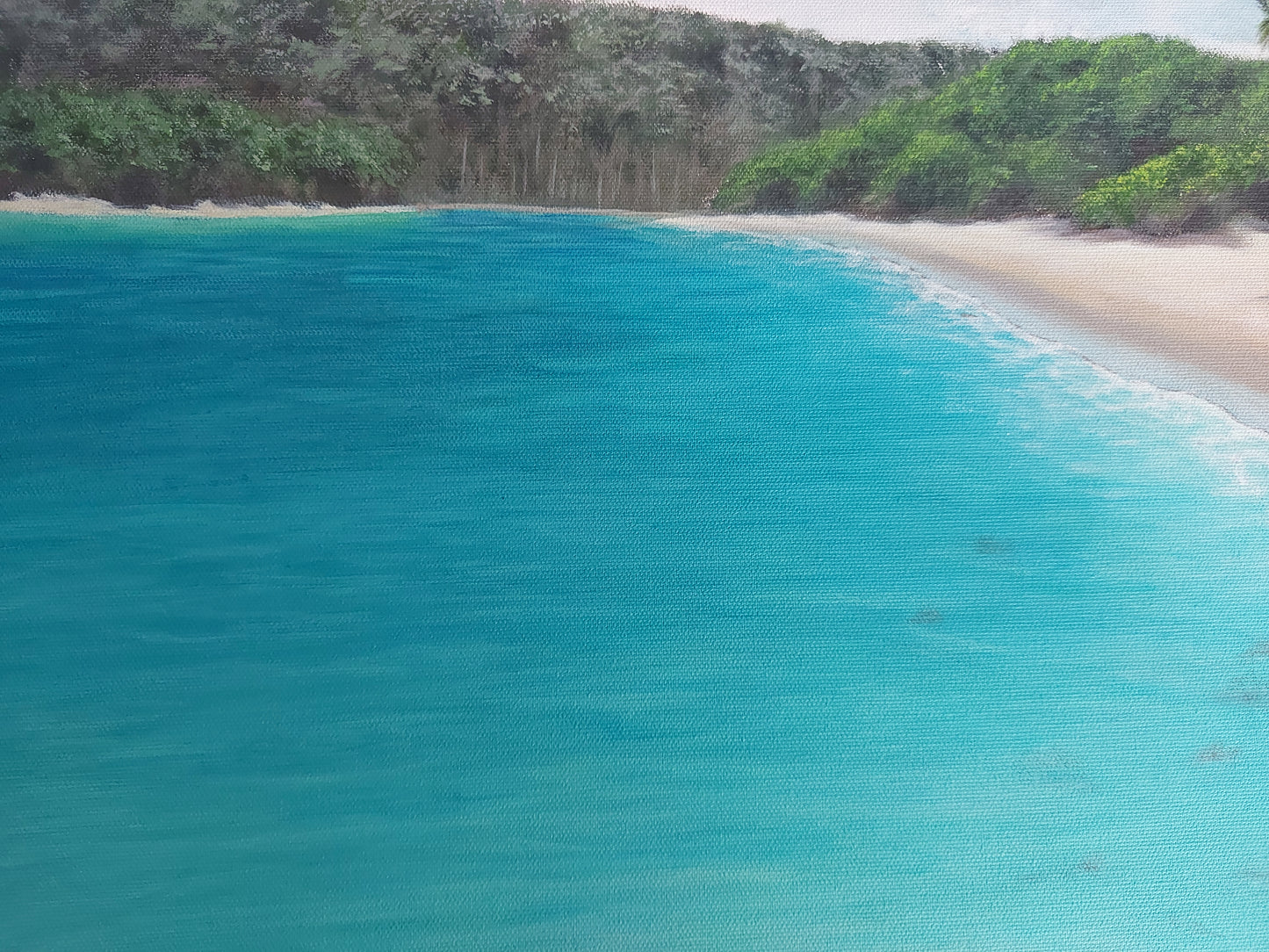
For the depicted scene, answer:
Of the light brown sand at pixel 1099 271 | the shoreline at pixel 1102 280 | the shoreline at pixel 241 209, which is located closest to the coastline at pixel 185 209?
the shoreline at pixel 241 209

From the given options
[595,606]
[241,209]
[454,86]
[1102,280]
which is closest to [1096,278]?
[1102,280]

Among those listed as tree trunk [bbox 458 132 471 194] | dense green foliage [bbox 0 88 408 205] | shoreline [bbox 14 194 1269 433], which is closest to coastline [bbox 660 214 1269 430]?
shoreline [bbox 14 194 1269 433]

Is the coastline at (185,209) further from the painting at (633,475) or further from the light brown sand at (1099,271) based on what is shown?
the light brown sand at (1099,271)

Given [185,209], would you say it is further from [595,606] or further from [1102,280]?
[1102,280]

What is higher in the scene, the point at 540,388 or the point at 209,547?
the point at 540,388

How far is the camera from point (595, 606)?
1578mm

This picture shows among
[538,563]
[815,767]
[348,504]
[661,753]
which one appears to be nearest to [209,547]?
[348,504]

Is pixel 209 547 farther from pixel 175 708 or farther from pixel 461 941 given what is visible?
pixel 461 941

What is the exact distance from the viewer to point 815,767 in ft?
5.16

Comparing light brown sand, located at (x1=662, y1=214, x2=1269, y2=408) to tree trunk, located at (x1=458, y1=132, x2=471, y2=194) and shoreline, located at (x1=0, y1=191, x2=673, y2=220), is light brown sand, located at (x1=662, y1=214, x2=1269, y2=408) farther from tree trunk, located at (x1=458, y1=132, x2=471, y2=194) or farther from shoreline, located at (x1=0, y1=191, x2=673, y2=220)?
tree trunk, located at (x1=458, y1=132, x2=471, y2=194)

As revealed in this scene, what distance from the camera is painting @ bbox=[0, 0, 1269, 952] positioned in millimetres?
1508

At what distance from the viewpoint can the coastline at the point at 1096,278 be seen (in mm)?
1622

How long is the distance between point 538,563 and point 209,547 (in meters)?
0.51

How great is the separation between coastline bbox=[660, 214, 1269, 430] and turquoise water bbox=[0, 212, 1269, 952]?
0.04 meters
